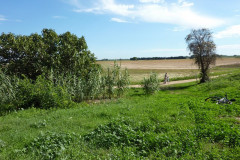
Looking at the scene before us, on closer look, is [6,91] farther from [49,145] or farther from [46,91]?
[49,145]

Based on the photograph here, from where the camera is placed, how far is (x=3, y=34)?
41.5 feet

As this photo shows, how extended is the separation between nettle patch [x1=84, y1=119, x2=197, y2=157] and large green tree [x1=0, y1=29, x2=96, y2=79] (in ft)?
26.5

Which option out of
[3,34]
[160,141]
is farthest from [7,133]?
Answer: [3,34]

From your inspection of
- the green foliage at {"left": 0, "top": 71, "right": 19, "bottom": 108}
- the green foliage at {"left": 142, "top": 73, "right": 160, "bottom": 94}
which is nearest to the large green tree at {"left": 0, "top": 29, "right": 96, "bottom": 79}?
the green foliage at {"left": 0, "top": 71, "right": 19, "bottom": 108}

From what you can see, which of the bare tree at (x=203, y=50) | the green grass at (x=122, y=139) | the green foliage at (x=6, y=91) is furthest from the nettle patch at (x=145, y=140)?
the bare tree at (x=203, y=50)

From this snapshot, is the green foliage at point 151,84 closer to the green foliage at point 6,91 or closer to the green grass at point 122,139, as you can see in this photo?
the green grass at point 122,139

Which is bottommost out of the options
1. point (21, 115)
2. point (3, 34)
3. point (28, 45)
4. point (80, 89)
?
point (21, 115)

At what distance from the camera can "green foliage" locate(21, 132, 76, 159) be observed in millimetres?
4855

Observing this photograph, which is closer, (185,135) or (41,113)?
(185,135)

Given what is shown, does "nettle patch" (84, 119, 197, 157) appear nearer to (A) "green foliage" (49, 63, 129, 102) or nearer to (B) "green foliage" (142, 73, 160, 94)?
(A) "green foliage" (49, 63, 129, 102)

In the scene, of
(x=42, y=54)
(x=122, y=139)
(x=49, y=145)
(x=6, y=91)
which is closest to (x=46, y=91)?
(x=6, y=91)

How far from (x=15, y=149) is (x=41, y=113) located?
4184 millimetres

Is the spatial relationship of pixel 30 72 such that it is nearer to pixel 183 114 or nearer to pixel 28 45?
pixel 28 45

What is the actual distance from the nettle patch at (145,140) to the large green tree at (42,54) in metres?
8.08
